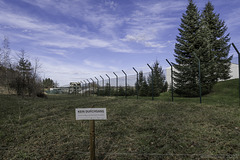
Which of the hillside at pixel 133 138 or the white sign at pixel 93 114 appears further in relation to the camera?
the hillside at pixel 133 138

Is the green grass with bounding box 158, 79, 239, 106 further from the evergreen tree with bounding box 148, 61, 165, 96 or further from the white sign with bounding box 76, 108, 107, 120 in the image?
the white sign with bounding box 76, 108, 107, 120

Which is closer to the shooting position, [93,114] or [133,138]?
[93,114]

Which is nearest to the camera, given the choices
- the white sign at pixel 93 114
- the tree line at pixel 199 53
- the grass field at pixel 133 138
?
the white sign at pixel 93 114

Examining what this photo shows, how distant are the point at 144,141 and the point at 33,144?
2925 millimetres

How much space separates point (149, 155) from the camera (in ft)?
10.8

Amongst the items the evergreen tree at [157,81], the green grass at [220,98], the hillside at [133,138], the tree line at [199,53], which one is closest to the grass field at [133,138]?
the hillside at [133,138]

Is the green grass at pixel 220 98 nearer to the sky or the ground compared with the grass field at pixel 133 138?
nearer to the sky

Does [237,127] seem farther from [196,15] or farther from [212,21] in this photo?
[212,21]

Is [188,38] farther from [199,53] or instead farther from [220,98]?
[220,98]

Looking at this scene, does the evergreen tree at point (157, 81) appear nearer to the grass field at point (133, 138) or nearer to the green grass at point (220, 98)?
the green grass at point (220, 98)

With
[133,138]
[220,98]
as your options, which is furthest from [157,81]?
[133,138]

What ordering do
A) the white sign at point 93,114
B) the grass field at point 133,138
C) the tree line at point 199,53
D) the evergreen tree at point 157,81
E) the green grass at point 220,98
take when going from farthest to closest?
1. the evergreen tree at point 157,81
2. the tree line at point 199,53
3. the green grass at point 220,98
4. the grass field at point 133,138
5. the white sign at point 93,114

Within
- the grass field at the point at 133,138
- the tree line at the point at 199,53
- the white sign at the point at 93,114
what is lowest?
the grass field at the point at 133,138

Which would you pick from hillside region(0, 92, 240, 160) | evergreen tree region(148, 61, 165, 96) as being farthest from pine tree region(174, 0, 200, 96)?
hillside region(0, 92, 240, 160)
